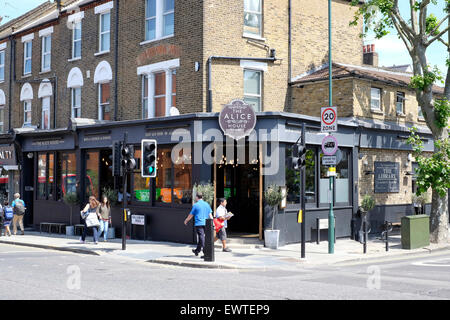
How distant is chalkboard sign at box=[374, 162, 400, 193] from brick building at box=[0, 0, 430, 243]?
5.07 feet

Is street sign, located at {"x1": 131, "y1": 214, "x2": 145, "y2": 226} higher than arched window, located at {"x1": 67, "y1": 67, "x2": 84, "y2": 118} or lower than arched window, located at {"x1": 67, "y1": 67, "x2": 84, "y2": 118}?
lower

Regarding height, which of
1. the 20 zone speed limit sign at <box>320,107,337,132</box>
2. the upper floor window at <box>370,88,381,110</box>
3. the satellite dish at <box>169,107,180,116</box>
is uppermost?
the upper floor window at <box>370,88,381,110</box>

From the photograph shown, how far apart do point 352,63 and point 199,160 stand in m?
9.82

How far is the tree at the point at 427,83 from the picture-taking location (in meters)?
17.9

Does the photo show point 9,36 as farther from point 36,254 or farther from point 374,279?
point 374,279

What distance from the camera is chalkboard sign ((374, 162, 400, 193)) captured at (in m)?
21.6

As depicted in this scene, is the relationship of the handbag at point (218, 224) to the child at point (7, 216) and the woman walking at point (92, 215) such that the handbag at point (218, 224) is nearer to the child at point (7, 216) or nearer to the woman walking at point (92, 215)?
the woman walking at point (92, 215)

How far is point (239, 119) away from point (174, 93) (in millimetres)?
3651

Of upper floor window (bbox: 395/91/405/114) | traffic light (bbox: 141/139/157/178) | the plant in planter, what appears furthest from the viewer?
upper floor window (bbox: 395/91/405/114)

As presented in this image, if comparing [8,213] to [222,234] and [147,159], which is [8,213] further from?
[222,234]

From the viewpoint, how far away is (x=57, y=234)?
74.2 ft

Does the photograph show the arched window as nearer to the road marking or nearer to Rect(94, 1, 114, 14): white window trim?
Rect(94, 1, 114, 14): white window trim

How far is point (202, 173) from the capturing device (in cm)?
1792

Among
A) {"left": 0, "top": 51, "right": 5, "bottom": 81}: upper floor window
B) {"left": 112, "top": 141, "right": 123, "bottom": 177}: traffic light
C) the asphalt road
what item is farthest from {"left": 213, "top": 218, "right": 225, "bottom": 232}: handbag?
{"left": 0, "top": 51, "right": 5, "bottom": 81}: upper floor window
